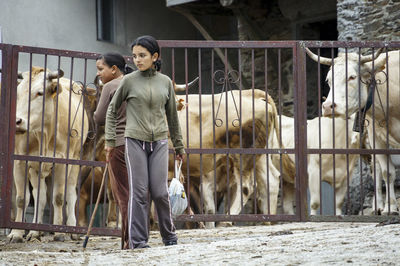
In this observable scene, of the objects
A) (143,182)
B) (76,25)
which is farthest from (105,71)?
(76,25)

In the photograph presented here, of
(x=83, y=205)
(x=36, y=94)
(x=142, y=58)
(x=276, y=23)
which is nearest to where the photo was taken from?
(x=142, y=58)

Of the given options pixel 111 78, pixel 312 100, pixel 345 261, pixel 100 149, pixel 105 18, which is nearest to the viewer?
pixel 345 261

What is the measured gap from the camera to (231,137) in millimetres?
11930

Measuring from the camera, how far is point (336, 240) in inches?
246

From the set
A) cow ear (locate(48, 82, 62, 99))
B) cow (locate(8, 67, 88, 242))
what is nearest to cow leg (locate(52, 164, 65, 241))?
cow (locate(8, 67, 88, 242))

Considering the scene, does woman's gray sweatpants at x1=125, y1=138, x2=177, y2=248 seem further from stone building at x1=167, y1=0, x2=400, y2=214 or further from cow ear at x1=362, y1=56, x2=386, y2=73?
stone building at x1=167, y1=0, x2=400, y2=214

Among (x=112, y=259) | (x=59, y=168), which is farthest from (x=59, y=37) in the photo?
(x=112, y=259)

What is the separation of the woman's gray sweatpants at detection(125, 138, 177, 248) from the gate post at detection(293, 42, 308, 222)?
2.48 metres

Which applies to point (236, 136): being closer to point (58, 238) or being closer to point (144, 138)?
point (58, 238)

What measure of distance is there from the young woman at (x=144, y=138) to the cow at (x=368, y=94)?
2.99 metres

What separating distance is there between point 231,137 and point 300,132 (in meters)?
2.88

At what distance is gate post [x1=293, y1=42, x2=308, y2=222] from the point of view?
905 centimetres

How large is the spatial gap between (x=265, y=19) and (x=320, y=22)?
3.68 ft

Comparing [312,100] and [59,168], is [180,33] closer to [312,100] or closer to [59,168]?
[312,100]
